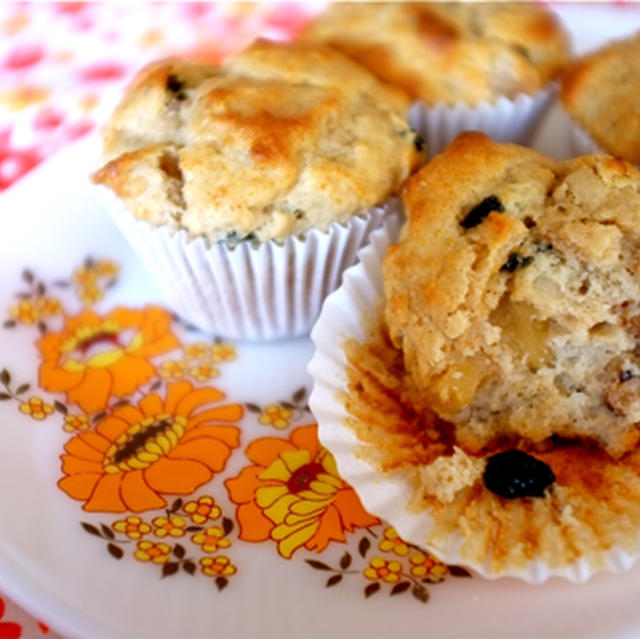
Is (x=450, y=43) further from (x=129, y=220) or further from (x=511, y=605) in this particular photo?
(x=511, y=605)

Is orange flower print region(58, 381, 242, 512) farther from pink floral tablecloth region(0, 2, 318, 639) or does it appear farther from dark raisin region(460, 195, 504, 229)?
pink floral tablecloth region(0, 2, 318, 639)

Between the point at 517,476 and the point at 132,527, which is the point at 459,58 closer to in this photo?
the point at 517,476

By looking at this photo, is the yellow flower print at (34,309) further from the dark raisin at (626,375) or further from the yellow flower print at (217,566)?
the dark raisin at (626,375)

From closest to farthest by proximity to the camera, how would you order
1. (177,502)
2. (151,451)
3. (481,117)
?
(177,502)
(151,451)
(481,117)

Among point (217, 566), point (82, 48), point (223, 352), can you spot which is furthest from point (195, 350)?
point (82, 48)

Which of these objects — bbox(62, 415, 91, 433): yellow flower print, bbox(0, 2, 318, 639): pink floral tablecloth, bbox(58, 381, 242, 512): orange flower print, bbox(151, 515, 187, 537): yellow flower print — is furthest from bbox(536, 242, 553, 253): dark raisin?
bbox(0, 2, 318, 639): pink floral tablecloth
